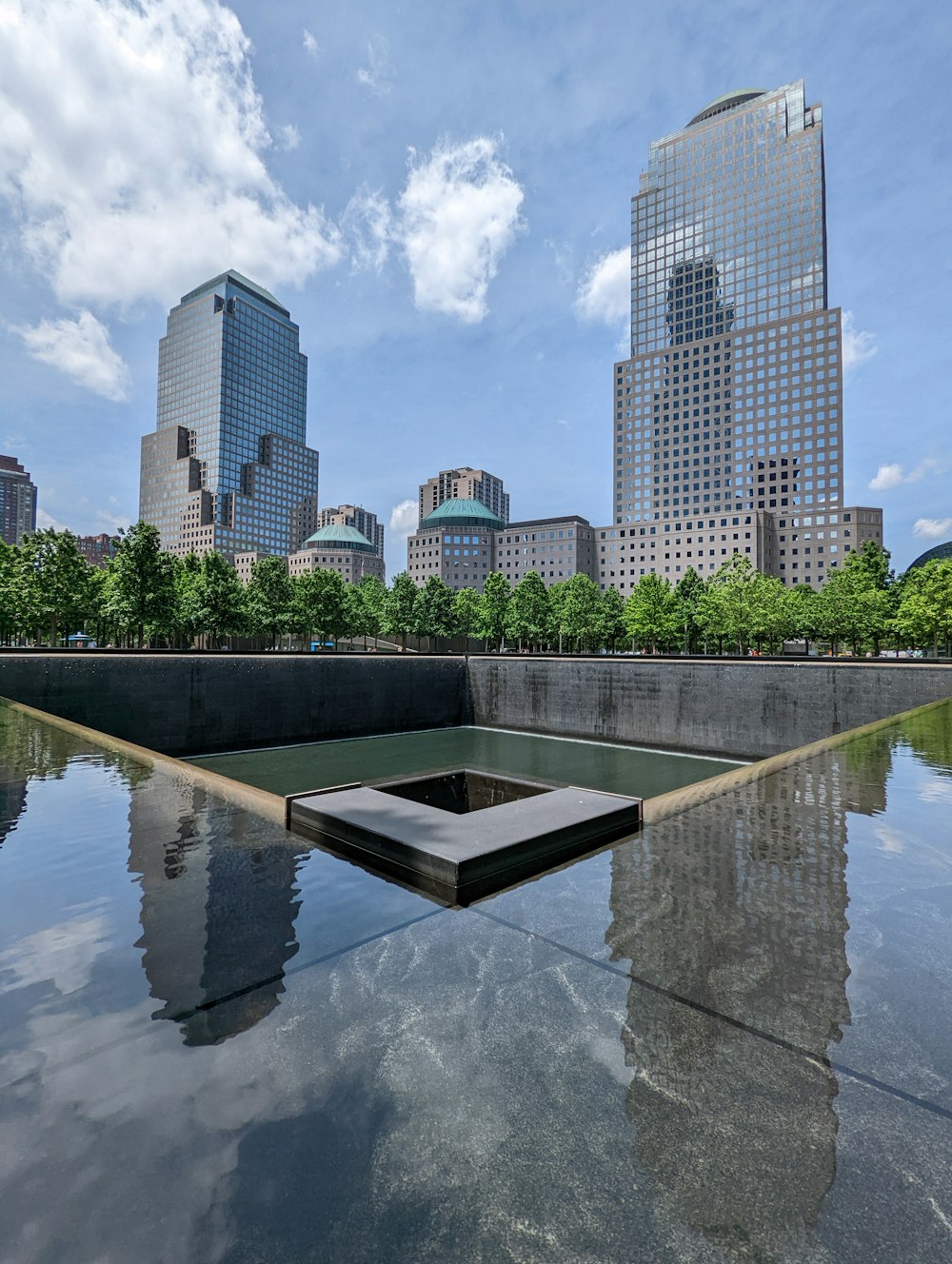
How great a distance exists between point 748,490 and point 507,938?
4953 inches

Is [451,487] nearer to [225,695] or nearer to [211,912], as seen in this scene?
[225,695]

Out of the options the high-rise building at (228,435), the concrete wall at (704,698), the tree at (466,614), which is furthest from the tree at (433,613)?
the high-rise building at (228,435)

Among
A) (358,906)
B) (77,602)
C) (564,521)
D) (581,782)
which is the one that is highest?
(564,521)

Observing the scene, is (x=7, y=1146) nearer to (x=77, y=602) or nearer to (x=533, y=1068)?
(x=533, y=1068)

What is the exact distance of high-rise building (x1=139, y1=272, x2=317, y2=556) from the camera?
170 meters

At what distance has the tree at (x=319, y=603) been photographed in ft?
200

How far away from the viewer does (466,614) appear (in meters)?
73.1

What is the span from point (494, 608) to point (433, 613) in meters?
7.11

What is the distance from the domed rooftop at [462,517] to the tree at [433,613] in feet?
247

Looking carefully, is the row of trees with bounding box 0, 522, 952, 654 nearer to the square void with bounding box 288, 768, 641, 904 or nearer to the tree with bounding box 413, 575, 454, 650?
the tree with bounding box 413, 575, 454, 650

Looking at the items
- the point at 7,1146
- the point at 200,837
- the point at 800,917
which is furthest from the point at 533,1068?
the point at 200,837

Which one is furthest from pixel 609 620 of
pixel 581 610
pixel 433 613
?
pixel 433 613

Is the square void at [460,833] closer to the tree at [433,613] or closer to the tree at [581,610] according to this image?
the tree at [433,613]

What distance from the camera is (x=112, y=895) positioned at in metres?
4.70
